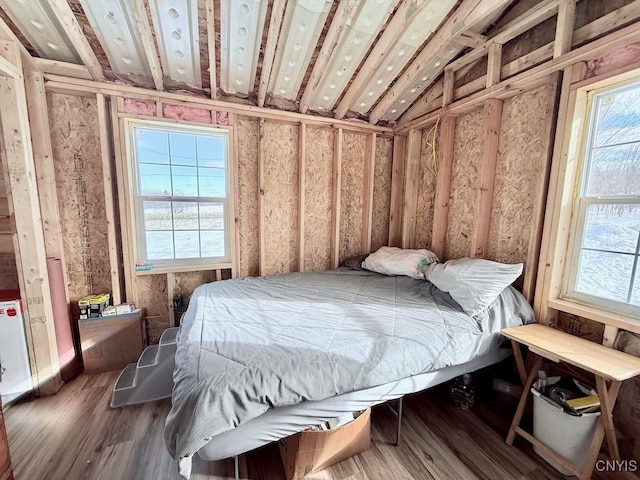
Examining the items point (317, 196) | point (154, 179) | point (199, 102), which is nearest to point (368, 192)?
point (317, 196)

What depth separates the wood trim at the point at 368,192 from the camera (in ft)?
10.2

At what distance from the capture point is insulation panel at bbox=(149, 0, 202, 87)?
70.2 inches

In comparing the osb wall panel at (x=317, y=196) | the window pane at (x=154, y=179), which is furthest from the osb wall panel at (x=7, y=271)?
the osb wall panel at (x=317, y=196)

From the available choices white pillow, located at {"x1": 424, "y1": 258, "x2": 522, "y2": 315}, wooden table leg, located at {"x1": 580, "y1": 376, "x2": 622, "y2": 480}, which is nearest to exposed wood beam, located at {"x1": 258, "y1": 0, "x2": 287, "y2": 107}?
white pillow, located at {"x1": 424, "y1": 258, "x2": 522, "y2": 315}

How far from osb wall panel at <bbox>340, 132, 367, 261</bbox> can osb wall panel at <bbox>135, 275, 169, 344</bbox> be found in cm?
193

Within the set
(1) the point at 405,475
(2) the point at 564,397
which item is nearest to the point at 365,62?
(2) the point at 564,397

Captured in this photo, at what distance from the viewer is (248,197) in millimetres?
2814

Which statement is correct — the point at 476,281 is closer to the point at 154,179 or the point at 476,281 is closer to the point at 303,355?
the point at 303,355

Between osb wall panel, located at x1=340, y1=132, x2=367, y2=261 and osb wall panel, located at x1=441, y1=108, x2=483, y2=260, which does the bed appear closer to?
osb wall panel, located at x1=441, y1=108, x2=483, y2=260

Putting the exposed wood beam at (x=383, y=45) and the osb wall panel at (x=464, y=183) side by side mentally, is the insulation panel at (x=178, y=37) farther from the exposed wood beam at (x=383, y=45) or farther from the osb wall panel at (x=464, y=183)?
the osb wall panel at (x=464, y=183)

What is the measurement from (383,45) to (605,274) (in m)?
2.22

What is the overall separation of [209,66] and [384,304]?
2391mm

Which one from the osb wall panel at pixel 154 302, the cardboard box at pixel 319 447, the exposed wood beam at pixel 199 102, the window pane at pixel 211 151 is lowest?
the cardboard box at pixel 319 447

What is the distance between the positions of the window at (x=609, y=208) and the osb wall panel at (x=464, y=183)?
0.74 m
